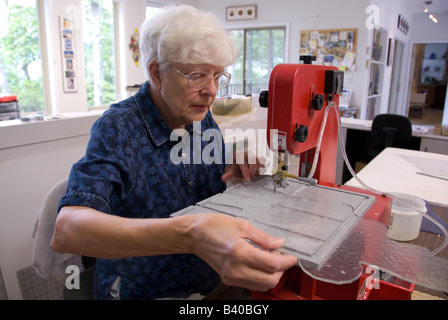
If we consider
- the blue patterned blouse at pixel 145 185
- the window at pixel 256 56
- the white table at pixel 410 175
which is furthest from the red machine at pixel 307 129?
the window at pixel 256 56

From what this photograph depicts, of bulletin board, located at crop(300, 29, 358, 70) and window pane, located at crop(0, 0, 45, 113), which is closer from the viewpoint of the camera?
window pane, located at crop(0, 0, 45, 113)

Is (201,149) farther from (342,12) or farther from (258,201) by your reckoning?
(342,12)

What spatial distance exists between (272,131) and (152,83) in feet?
1.39

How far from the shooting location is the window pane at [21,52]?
3988 mm

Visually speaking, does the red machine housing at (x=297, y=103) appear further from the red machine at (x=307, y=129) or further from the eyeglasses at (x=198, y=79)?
the eyeglasses at (x=198, y=79)

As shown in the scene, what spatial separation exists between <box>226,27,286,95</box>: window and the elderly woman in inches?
199

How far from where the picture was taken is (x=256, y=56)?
6.39 m

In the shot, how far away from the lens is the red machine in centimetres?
74

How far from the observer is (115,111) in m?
1.00

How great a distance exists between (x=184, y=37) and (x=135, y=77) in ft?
→ 15.6

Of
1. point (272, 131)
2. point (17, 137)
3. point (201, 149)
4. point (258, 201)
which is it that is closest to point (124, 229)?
point (258, 201)

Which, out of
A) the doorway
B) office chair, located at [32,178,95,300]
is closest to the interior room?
office chair, located at [32,178,95,300]

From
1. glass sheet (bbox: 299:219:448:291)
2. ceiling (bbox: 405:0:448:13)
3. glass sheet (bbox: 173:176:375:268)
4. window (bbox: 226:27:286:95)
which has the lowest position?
glass sheet (bbox: 299:219:448:291)

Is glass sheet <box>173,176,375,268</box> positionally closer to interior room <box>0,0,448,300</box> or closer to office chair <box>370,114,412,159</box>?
interior room <box>0,0,448,300</box>
